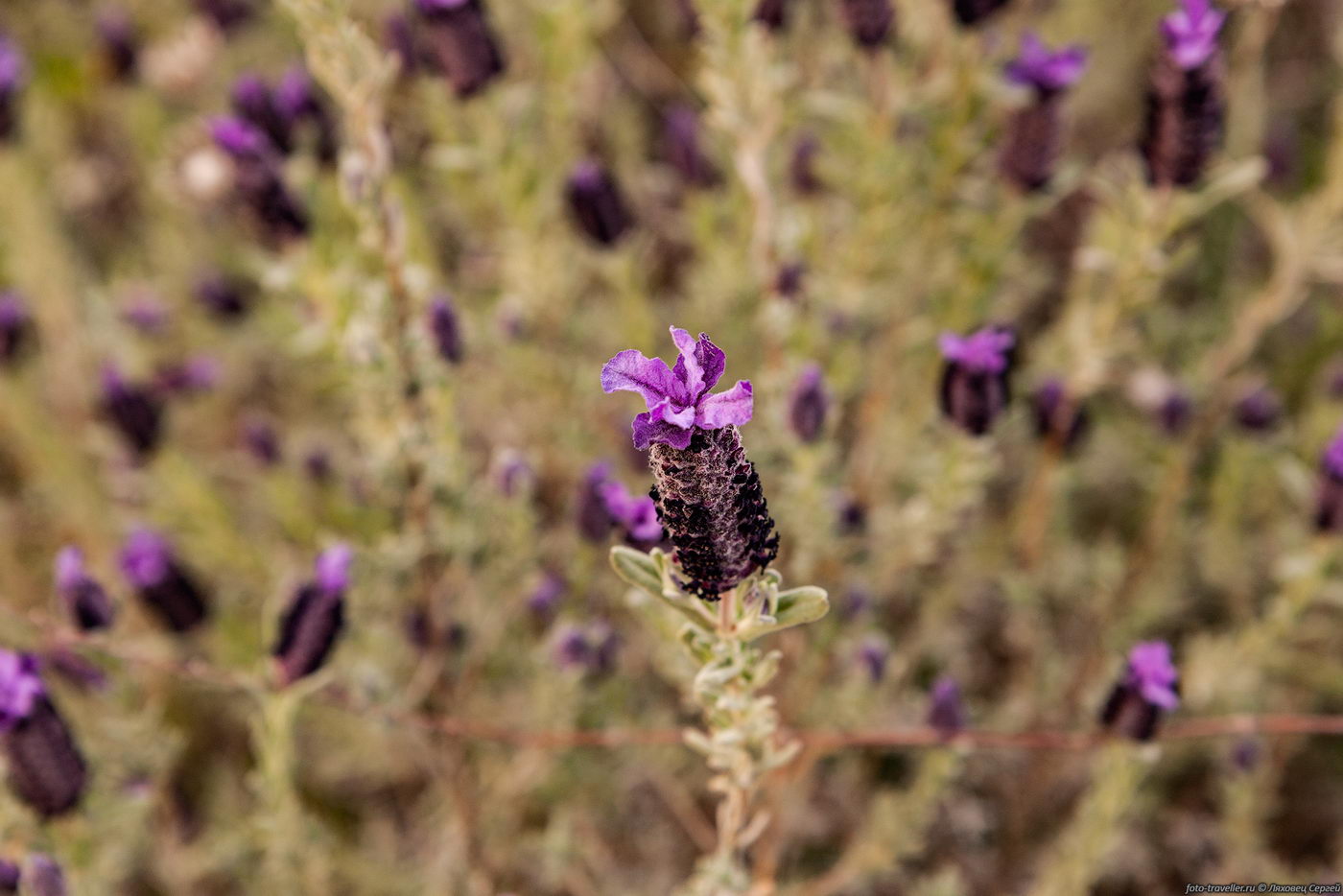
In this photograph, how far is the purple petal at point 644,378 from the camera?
0.77 metres

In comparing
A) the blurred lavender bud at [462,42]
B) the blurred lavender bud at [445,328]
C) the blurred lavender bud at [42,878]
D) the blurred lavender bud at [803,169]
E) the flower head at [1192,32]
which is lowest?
the blurred lavender bud at [42,878]

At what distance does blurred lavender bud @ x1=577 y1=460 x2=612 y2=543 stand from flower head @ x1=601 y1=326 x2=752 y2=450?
0.82m

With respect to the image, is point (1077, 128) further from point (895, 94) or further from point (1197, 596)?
point (895, 94)

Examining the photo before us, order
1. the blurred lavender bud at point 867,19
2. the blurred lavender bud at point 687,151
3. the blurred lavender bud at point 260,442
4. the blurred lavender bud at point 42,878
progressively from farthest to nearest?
the blurred lavender bud at point 260,442
the blurred lavender bud at point 687,151
the blurred lavender bud at point 867,19
the blurred lavender bud at point 42,878

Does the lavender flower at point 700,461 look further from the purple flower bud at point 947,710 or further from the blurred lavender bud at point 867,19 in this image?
the blurred lavender bud at point 867,19

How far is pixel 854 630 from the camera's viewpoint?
78.5 inches

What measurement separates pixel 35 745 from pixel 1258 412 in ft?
7.36

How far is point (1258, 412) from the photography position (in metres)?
2.23

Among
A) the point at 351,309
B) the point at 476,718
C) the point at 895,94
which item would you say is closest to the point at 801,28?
the point at 895,94

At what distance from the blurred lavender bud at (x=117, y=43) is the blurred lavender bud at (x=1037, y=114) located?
2.37m

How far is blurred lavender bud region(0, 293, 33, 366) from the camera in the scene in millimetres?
2416

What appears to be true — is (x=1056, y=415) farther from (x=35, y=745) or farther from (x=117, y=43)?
(x=117, y=43)

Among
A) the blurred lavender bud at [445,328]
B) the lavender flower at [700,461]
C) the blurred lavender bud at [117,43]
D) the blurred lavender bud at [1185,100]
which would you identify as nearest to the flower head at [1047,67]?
the blurred lavender bud at [1185,100]

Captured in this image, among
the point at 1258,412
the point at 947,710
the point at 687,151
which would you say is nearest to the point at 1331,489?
the point at 1258,412
